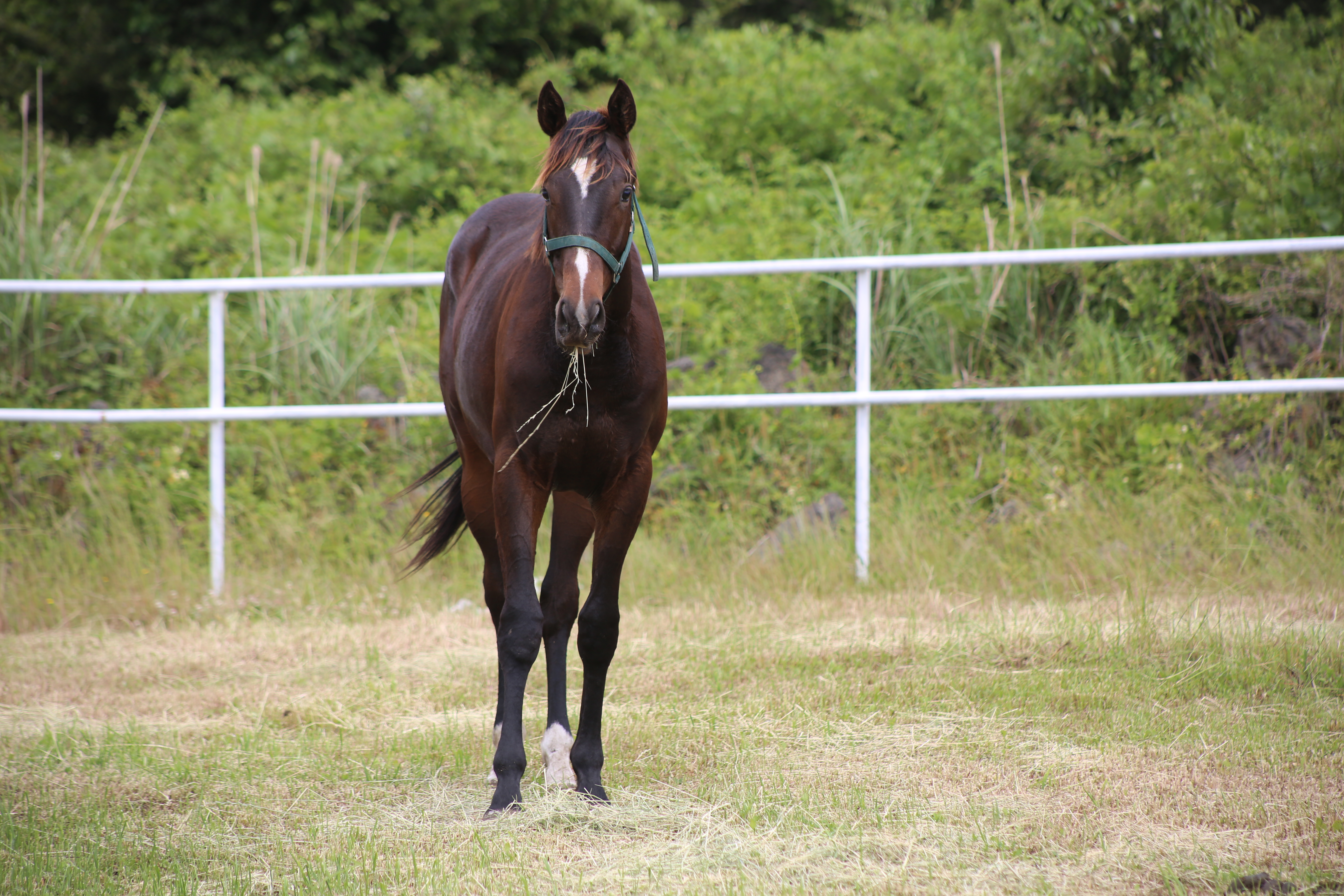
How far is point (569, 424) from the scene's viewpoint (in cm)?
329

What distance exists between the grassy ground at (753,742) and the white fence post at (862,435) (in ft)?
0.44

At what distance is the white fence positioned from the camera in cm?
525

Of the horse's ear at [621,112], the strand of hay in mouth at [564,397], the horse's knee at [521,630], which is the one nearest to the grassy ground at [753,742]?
the horse's knee at [521,630]

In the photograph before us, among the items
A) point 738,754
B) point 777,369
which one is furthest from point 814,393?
point 738,754

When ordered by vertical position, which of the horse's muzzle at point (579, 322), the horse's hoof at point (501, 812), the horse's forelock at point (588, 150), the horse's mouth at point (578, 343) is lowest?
the horse's hoof at point (501, 812)

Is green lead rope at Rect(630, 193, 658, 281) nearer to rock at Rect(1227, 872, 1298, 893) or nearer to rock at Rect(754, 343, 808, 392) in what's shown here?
rock at Rect(1227, 872, 1298, 893)

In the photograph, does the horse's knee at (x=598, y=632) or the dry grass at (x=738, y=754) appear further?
the horse's knee at (x=598, y=632)

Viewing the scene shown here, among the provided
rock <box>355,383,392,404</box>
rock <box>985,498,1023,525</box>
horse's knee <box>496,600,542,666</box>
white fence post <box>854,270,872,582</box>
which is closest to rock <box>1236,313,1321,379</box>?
rock <box>985,498,1023,525</box>

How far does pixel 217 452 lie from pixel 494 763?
344 centimetres

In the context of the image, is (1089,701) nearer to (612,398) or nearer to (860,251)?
(612,398)

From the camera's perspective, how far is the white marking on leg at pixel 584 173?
2.98 meters

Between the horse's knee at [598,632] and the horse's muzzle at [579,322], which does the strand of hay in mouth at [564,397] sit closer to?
the horse's muzzle at [579,322]

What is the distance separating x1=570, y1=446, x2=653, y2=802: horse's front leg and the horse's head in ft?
1.72

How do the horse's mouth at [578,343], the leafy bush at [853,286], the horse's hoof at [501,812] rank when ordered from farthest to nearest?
1. the leafy bush at [853,286]
2. the horse's hoof at [501,812]
3. the horse's mouth at [578,343]
